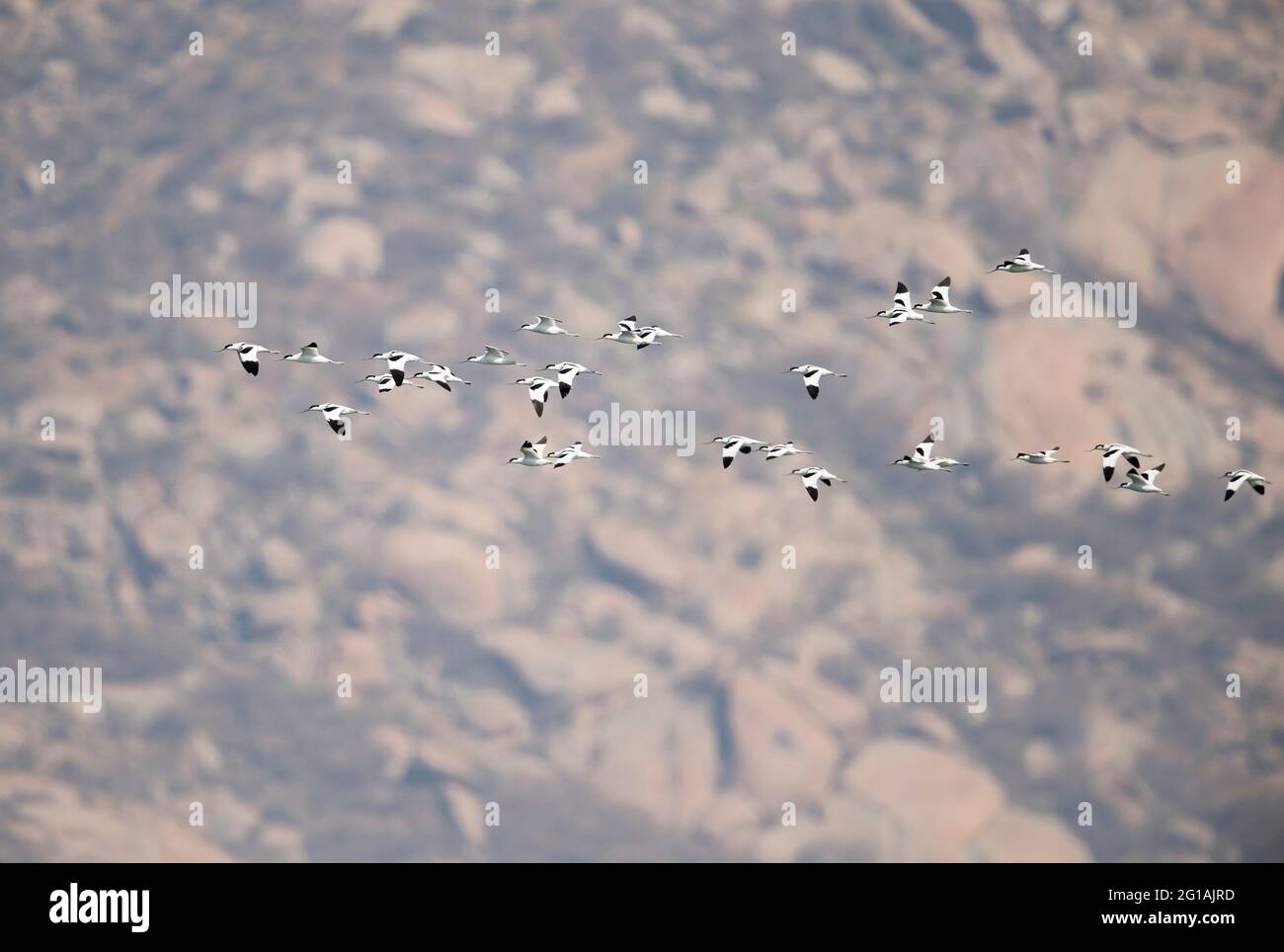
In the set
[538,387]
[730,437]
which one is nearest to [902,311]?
[730,437]

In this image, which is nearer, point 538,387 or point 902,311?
point 902,311

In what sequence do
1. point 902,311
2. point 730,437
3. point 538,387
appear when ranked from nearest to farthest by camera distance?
1. point 902,311
2. point 538,387
3. point 730,437

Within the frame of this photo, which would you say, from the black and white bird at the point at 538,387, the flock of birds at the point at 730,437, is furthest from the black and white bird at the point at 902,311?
the black and white bird at the point at 538,387

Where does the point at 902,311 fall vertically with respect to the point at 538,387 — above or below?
above

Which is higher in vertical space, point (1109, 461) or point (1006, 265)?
point (1006, 265)

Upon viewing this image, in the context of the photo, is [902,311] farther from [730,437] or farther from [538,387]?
[538,387]

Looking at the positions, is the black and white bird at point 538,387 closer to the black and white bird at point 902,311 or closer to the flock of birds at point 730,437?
the flock of birds at point 730,437

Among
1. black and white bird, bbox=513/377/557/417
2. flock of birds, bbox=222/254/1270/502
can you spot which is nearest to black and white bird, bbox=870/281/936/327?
flock of birds, bbox=222/254/1270/502

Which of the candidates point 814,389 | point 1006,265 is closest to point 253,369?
point 814,389

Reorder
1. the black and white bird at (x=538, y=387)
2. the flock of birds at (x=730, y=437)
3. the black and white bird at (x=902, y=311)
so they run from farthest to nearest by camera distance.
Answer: the black and white bird at (x=538, y=387), the black and white bird at (x=902, y=311), the flock of birds at (x=730, y=437)

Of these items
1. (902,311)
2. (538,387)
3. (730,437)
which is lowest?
(730,437)
